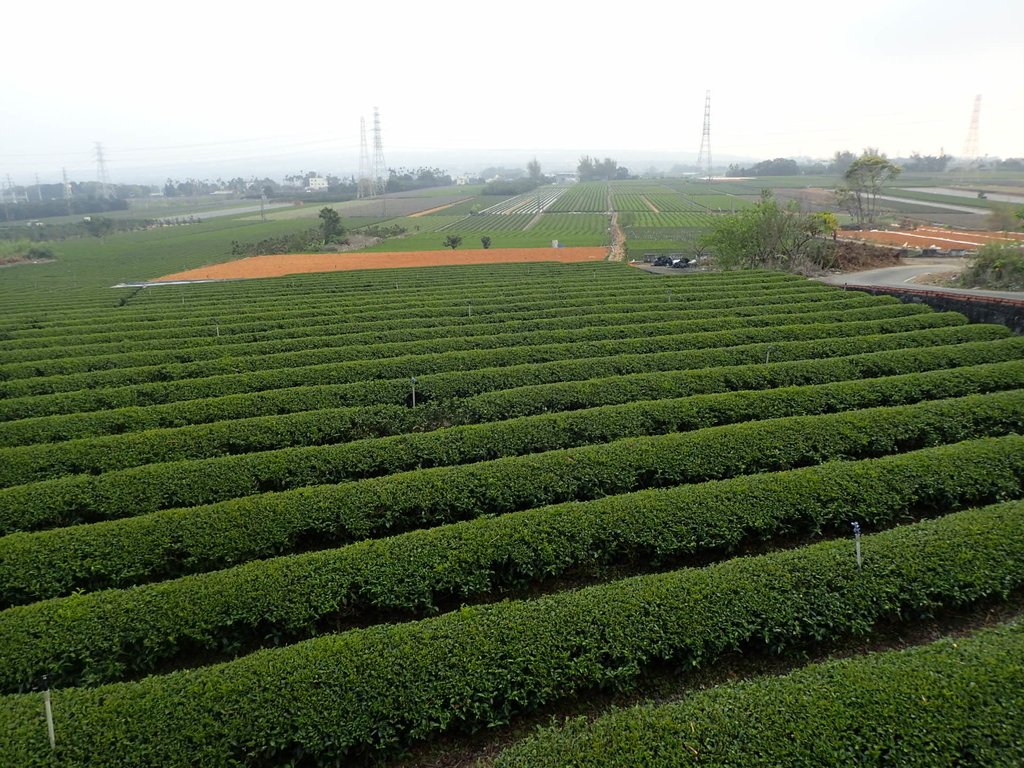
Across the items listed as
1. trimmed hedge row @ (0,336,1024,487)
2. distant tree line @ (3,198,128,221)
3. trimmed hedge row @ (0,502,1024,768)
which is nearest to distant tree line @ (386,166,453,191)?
distant tree line @ (3,198,128,221)

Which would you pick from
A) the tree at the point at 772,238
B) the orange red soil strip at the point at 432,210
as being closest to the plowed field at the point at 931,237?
the tree at the point at 772,238

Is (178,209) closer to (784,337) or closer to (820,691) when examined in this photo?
(784,337)

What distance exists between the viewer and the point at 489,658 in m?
7.07

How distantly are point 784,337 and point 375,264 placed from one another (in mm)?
42941

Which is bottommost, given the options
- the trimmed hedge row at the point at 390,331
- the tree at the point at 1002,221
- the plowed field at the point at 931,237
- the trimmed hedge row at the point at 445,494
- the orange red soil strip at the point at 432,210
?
the trimmed hedge row at the point at 445,494

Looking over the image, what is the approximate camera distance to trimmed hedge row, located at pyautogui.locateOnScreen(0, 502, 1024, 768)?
6.30 metres

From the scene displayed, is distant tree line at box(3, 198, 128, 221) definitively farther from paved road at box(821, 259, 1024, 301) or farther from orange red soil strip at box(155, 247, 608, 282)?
paved road at box(821, 259, 1024, 301)

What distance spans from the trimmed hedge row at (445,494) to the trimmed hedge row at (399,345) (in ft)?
30.6

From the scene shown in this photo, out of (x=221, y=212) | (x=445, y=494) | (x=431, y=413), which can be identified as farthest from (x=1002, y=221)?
(x=221, y=212)

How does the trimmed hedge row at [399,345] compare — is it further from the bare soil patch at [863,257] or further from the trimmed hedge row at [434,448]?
the bare soil patch at [863,257]

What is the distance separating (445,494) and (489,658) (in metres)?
4.01

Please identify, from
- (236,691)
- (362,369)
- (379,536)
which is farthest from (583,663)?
(362,369)

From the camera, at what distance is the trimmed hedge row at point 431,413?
12844 mm

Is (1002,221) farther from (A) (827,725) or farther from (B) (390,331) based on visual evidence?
(A) (827,725)
